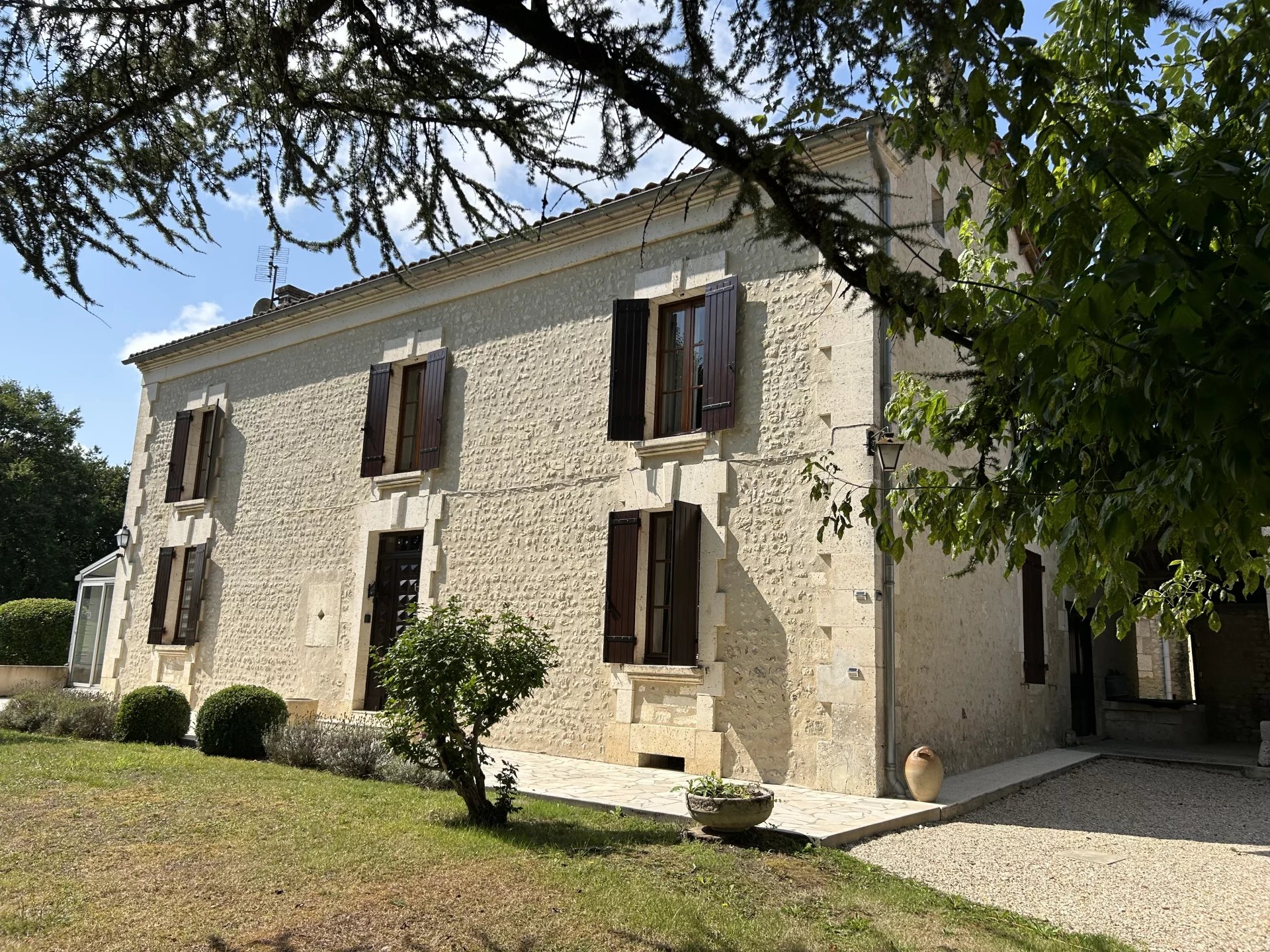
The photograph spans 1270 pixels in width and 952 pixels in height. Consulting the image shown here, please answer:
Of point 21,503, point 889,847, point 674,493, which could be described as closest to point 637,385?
point 674,493

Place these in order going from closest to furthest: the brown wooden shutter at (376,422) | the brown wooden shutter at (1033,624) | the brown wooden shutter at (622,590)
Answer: the brown wooden shutter at (622,590)
the brown wooden shutter at (1033,624)
the brown wooden shutter at (376,422)

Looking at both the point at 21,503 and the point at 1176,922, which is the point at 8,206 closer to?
the point at 1176,922

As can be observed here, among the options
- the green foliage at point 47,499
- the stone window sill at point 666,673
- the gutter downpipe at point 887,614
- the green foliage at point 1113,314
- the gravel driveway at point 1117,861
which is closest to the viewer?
the green foliage at point 1113,314

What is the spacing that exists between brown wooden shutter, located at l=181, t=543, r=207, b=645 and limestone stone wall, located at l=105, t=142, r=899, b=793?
118 millimetres

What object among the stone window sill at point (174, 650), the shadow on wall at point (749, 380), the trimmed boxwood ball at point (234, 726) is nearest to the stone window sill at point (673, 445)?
the shadow on wall at point (749, 380)

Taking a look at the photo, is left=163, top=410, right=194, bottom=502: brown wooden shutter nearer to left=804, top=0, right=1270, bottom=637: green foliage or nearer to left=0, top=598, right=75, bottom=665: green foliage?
left=0, top=598, right=75, bottom=665: green foliage

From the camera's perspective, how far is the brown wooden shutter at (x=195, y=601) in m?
13.3

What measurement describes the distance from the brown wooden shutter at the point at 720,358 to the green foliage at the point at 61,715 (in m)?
7.16

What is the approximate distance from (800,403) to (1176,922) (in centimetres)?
485

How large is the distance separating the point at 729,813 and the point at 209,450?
11552 mm

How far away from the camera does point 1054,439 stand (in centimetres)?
290

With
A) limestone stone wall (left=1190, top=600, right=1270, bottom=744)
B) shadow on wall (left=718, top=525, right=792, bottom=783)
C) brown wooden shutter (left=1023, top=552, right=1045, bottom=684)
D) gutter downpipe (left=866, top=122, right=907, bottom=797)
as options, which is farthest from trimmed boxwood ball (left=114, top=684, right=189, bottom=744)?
limestone stone wall (left=1190, top=600, right=1270, bottom=744)

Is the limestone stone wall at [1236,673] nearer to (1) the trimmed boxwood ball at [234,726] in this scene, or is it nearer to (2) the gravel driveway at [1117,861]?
(2) the gravel driveway at [1117,861]

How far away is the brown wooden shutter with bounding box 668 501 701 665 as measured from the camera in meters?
8.37
